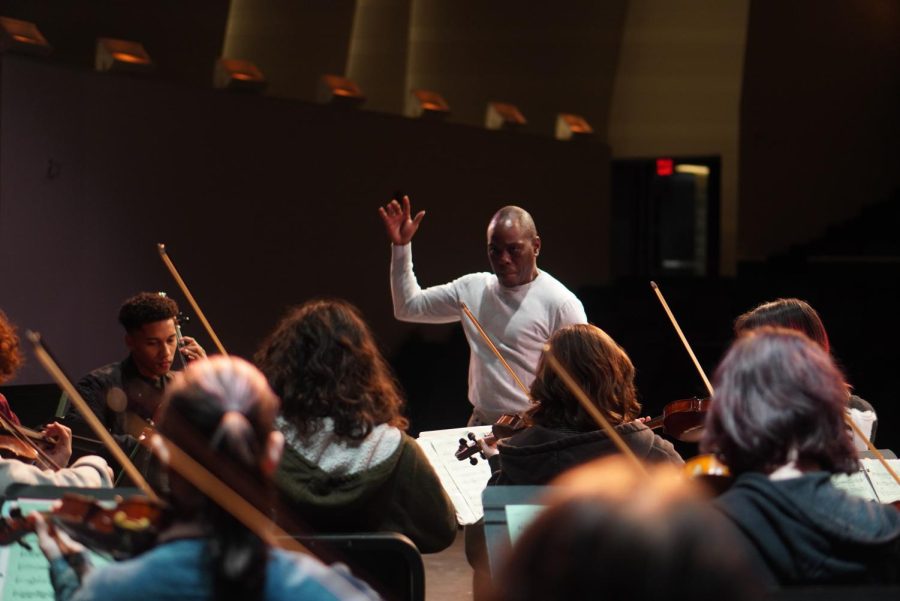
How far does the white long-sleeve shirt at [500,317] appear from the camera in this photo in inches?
155

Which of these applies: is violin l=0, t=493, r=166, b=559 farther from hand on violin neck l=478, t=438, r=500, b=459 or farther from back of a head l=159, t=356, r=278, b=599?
hand on violin neck l=478, t=438, r=500, b=459

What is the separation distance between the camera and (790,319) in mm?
2947

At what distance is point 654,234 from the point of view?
872cm

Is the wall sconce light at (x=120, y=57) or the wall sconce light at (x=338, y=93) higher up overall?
the wall sconce light at (x=120, y=57)

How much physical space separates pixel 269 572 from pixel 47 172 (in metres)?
4.02

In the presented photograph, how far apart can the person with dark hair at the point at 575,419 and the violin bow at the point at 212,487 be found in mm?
1204

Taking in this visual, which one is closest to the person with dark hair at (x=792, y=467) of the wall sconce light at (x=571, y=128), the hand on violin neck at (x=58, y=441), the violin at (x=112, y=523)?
the violin at (x=112, y=523)

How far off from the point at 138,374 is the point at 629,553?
2.74 meters

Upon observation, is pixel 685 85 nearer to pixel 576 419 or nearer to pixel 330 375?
pixel 576 419

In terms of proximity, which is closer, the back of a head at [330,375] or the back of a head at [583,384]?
the back of a head at [330,375]

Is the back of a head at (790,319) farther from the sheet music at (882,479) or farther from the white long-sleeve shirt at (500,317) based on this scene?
the white long-sleeve shirt at (500,317)

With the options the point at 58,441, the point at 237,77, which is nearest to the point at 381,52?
the point at 237,77

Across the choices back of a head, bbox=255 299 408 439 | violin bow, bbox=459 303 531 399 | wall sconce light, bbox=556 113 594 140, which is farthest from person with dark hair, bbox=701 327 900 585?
wall sconce light, bbox=556 113 594 140

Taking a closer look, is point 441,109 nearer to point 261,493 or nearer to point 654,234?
point 654,234
